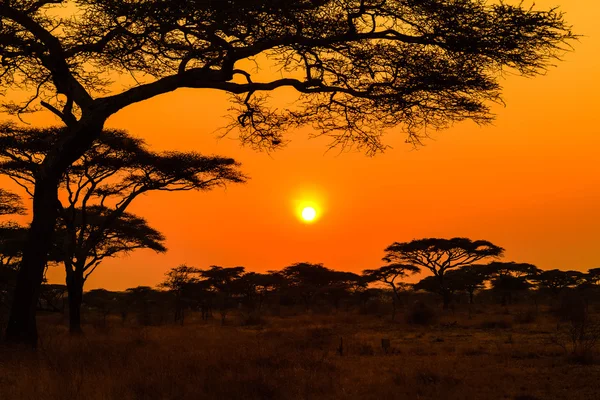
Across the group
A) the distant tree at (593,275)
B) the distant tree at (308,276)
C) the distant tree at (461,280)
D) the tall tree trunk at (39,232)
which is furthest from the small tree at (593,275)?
the tall tree trunk at (39,232)

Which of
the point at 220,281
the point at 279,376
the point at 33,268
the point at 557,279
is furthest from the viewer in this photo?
the point at 557,279

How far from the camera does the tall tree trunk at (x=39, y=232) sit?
325 inches

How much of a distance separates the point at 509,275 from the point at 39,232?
45742mm

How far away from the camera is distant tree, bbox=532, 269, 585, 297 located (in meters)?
48.2

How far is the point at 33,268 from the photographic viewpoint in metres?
8.41

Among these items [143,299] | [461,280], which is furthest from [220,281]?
[461,280]

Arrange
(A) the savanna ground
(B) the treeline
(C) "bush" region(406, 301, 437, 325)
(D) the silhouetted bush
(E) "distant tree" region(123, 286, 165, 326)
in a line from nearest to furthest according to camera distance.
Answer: (A) the savanna ground < (D) the silhouetted bush < (C) "bush" region(406, 301, 437, 325) < (B) the treeline < (E) "distant tree" region(123, 286, 165, 326)

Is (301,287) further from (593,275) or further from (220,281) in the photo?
(593,275)

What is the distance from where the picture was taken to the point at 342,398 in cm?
615

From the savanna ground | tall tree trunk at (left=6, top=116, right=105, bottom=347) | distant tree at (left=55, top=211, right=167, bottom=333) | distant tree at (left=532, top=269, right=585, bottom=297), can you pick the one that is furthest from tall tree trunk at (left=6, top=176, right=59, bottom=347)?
distant tree at (left=532, top=269, right=585, bottom=297)

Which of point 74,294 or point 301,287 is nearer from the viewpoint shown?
point 74,294

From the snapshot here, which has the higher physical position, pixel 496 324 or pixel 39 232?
pixel 39 232

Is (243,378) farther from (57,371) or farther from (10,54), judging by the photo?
(10,54)

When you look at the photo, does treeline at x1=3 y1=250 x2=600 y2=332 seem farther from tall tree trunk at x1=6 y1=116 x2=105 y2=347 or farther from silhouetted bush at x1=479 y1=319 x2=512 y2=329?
tall tree trunk at x1=6 y1=116 x2=105 y2=347
